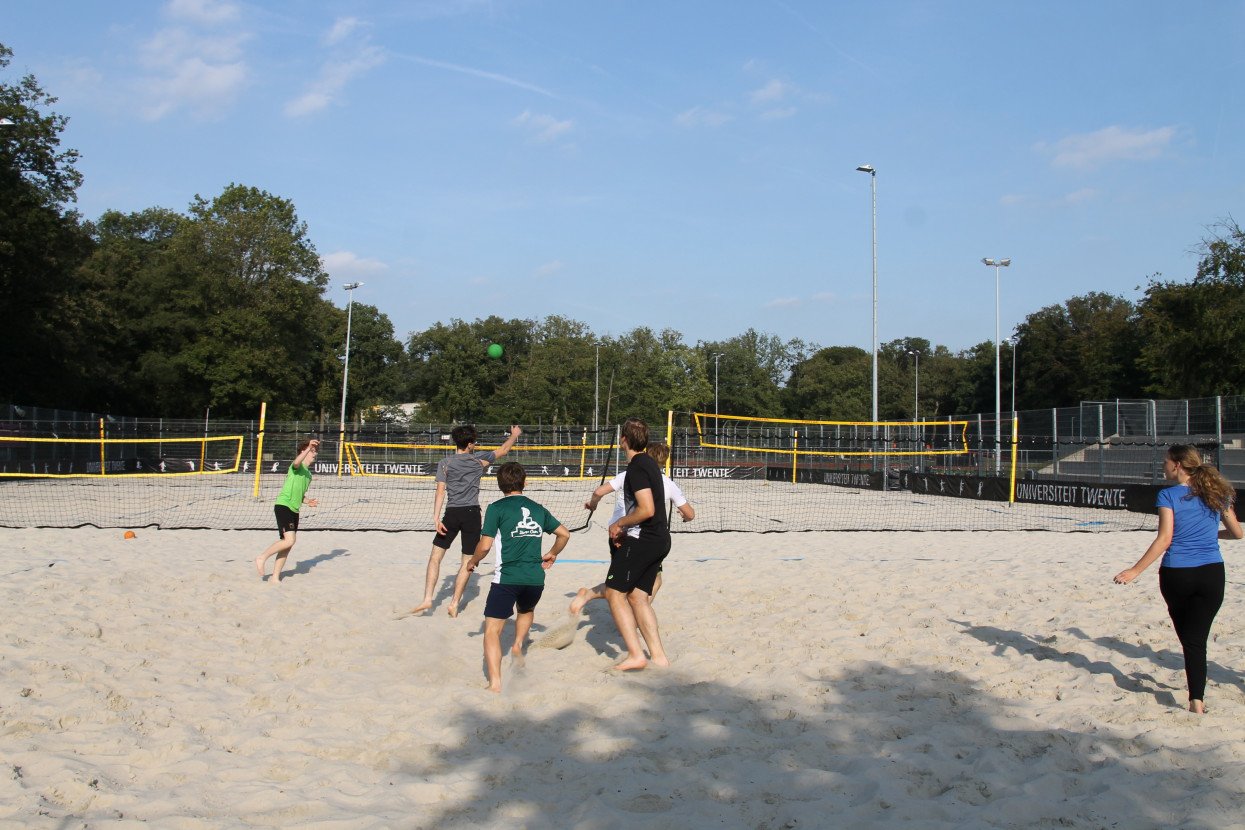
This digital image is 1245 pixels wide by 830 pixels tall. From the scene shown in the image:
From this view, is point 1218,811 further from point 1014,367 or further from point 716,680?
point 1014,367

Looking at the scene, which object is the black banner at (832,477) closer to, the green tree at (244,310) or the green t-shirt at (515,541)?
the green t-shirt at (515,541)

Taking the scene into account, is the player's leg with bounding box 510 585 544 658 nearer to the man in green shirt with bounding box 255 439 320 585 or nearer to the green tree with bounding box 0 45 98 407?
the man in green shirt with bounding box 255 439 320 585

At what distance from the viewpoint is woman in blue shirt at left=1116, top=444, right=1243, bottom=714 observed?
4387 mm

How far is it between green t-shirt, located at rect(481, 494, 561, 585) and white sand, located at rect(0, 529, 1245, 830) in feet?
2.20

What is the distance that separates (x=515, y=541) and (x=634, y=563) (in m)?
0.78

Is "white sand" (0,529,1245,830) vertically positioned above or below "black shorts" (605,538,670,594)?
below

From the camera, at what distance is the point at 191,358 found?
138ft

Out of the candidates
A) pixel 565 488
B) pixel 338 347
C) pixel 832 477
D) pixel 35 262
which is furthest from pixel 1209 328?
pixel 338 347

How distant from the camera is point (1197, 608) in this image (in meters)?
4.40

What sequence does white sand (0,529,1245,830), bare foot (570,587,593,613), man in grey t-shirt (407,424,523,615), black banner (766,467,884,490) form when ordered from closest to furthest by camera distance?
white sand (0,529,1245,830)
bare foot (570,587,593,613)
man in grey t-shirt (407,424,523,615)
black banner (766,467,884,490)

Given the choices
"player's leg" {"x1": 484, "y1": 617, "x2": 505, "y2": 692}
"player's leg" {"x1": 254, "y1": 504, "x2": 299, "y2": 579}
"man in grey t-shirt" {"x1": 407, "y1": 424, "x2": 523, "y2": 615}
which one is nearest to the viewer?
"player's leg" {"x1": 484, "y1": 617, "x2": 505, "y2": 692}

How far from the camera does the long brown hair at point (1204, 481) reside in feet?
14.6

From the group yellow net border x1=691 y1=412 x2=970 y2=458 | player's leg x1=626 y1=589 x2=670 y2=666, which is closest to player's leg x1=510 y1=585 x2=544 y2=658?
player's leg x1=626 y1=589 x2=670 y2=666

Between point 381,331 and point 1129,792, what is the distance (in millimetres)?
77734
